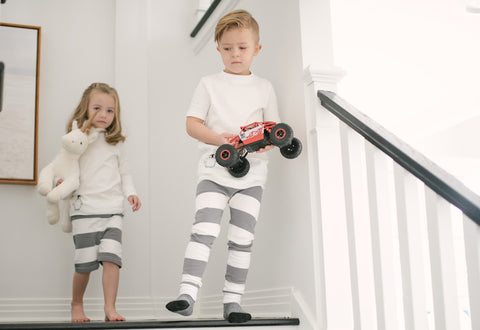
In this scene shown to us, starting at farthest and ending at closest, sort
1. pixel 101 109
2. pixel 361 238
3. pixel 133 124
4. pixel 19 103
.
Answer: pixel 133 124 < pixel 19 103 < pixel 101 109 < pixel 361 238

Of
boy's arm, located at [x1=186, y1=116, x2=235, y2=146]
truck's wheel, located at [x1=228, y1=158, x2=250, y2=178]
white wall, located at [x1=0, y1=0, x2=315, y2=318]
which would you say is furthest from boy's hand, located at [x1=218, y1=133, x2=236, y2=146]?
white wall, located at [x1=0, y1=0, x2=315, y2=318]

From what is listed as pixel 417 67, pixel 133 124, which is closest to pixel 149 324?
pixel 133 124

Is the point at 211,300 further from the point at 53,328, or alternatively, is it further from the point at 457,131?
the point at 457,131

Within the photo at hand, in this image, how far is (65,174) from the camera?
8.88 feet

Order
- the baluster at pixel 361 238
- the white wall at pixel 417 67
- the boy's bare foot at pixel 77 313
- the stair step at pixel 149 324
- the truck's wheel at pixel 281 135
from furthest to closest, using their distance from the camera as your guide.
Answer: the white wall at pixel 417 67, the boy's bare foot at pixel 77 313, the truck's wheel at pixel 281 135, the stair step at pixel 149 324, the baluster at pixel 361 238

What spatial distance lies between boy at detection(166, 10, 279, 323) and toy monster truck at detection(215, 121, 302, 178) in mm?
45

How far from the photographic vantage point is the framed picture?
10.2 feet

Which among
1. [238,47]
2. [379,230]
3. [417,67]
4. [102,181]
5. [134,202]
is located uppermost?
[417,67]

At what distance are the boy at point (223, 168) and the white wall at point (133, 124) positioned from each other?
302 millimetres

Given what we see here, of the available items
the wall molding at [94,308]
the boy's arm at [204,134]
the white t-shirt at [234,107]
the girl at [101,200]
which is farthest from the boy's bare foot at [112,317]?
the boy's arm at [204,134]

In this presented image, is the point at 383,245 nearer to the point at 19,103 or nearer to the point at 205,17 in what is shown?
the point at 205,17

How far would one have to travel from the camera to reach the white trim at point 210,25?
2.90m

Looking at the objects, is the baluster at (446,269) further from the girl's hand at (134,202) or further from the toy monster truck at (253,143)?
the girl's hand at (134,202)

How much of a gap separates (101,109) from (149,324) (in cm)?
A: 126
